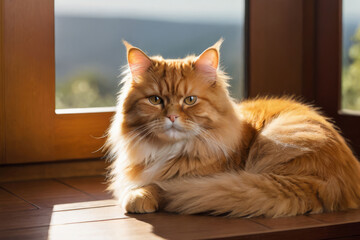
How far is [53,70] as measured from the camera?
2.34 metres

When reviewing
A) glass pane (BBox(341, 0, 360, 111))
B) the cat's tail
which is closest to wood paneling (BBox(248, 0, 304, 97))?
glass pane (BBox(341, 0, 360, 111))

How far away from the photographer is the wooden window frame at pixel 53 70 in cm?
227

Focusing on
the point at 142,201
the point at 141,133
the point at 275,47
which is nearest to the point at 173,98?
the point at 141,133

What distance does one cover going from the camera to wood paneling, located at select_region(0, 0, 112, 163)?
2.25 meters

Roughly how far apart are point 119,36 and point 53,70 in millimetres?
357

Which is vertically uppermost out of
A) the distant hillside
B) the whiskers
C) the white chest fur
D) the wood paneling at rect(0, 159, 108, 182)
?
the distant hillside

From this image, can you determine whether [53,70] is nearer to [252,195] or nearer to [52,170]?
[52,170]

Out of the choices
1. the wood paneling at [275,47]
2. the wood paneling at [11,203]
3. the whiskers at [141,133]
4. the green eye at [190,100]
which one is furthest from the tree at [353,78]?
the wood paneling at [11,203]

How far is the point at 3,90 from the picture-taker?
226 cm

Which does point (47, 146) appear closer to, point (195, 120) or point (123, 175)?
point (123, 175)

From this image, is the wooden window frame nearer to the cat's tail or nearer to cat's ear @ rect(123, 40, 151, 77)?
cat's ear @ rect(123, 40, 151, 77)

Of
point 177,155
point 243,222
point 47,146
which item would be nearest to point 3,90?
point 47,146

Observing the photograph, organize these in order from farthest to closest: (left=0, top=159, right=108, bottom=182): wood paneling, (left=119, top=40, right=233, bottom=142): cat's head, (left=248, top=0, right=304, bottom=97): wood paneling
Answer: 1. (left=248, top=0, right=304, bottom=97): wood paneling
2. (left=0, top=159, right=108, bottom=182): wood paneling
3. (left=119, top=40, right=233, bottom=142): cat's head

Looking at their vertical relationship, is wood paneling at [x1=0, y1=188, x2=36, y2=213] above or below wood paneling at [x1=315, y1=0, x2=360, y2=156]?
below
